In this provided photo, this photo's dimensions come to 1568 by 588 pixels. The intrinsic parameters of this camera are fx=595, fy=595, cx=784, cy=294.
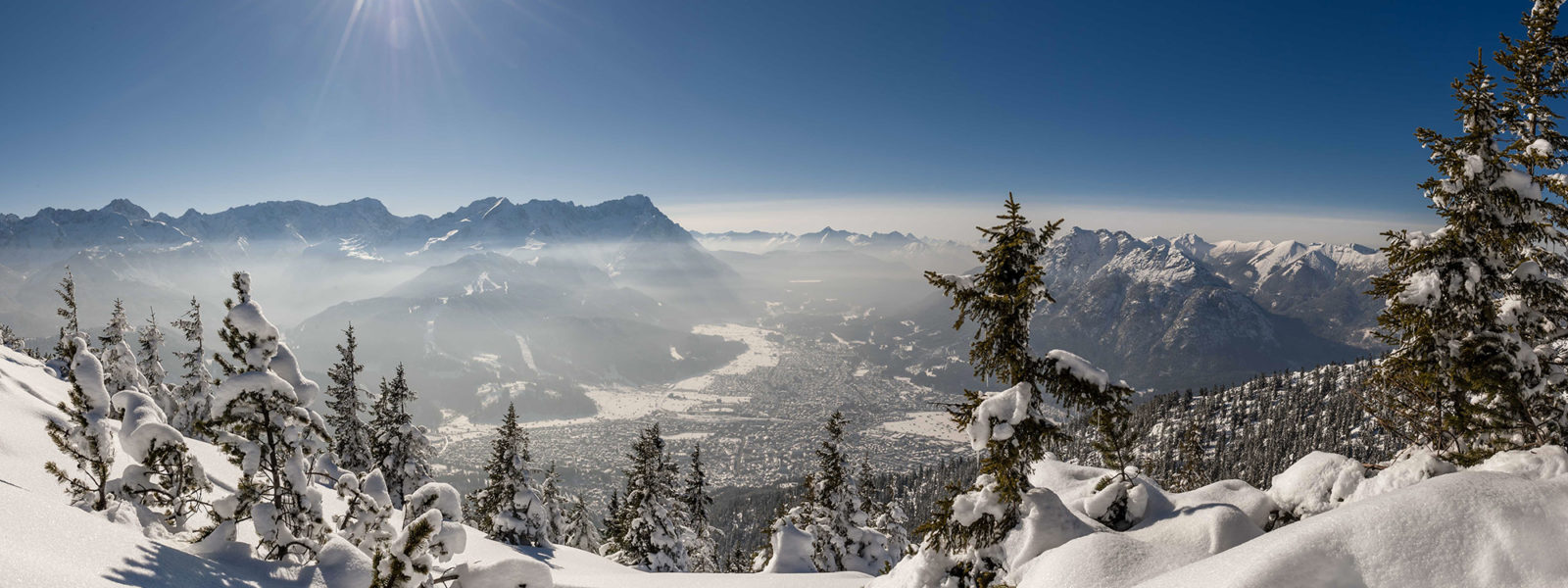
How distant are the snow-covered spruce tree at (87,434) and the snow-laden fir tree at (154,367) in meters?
35.2

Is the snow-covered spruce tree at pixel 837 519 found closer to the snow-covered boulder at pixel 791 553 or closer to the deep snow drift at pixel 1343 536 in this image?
the snow-covered boulder at pixel 791 553

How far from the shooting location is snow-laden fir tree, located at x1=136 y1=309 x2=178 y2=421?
134 feet

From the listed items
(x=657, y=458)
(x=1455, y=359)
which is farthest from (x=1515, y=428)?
(x=657, y=458)

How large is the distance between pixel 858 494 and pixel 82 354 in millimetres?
31750

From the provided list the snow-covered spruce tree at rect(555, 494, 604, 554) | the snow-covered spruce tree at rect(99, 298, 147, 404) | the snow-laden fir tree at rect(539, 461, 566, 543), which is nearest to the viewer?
the snow-covered spruce tree at rect(99, 298, 147, 404)

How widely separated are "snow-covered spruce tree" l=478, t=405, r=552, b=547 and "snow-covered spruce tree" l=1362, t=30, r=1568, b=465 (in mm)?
35287

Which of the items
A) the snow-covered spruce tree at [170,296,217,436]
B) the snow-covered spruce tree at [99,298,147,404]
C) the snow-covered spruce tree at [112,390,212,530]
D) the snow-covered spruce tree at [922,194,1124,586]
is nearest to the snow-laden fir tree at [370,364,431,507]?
the snow-covered spruce tree at [170,296,217,436]

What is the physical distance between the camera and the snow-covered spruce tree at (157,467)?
14.1 meters

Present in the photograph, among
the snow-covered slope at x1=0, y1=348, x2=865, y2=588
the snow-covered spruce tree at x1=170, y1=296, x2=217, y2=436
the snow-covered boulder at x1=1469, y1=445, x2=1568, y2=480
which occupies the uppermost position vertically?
the snow-covered boulder at x1=1469, y1=445, x2=1568, y2=480

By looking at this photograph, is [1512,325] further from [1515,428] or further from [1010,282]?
[1010,282]

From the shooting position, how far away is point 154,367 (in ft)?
140

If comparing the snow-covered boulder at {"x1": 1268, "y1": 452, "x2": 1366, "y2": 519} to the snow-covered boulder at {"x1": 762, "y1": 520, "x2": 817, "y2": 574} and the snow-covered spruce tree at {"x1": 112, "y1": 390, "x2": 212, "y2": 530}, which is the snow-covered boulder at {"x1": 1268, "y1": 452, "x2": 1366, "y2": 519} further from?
the snow-covered spruce tree at {"x1": 112, "y1": 390, "x2": 212, "y2": 530}

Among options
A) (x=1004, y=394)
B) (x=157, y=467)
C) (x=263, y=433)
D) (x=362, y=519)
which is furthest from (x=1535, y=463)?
(x=157, y=467)

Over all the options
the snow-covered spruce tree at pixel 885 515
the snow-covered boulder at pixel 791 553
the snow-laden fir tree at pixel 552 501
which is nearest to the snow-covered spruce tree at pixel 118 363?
the snow-laden fir tree at pixel 552 501
